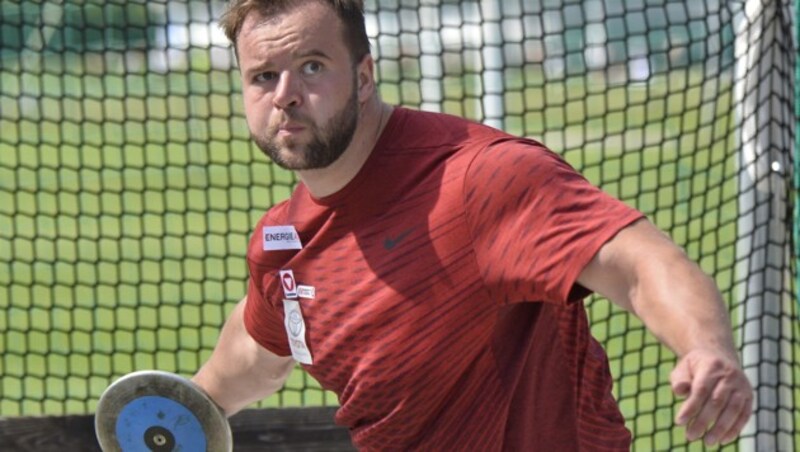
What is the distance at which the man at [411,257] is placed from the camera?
3.24 m

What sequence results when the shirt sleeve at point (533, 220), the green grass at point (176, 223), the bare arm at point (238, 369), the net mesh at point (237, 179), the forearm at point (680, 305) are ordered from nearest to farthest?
the forearm at point (680, 305)
the shirt sleeve at point (533, 220)
the bare arm at point (238, 369)
the net mesh at point (237, 179)
the green grass at point (176, 223)

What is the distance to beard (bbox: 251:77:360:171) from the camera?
3447 mm

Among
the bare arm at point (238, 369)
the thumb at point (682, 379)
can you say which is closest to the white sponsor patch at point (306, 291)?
the bare arm at point (238, 369)

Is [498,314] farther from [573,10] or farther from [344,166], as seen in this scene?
[573,10]

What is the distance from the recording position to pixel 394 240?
3453 mm

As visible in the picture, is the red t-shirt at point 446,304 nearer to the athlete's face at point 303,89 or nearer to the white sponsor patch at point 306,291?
the white sponsor patch at point 306,291

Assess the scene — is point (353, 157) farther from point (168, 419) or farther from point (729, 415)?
point (729, 415)

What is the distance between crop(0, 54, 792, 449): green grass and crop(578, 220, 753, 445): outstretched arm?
10.3ft

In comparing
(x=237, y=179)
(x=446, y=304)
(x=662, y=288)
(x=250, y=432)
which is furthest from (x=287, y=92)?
(x=237, y=179)

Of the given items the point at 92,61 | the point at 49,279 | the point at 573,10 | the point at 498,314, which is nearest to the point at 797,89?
the point at 498,314

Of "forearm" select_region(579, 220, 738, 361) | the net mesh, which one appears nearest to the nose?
"forearm" select_region(579, 220, 738, 361)

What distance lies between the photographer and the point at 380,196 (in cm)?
349

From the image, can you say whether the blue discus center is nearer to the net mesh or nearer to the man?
the man

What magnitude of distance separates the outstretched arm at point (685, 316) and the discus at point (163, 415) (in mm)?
1507
